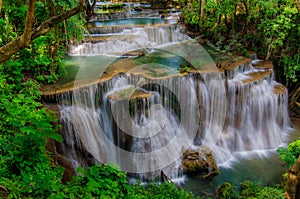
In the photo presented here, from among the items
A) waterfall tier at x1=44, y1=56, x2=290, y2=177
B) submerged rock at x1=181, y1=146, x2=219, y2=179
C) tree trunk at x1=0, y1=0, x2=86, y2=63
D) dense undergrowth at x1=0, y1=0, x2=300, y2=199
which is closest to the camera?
tree trunk at x1=0, y1=0, x2=86, y2=63

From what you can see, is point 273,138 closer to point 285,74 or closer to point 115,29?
point 285,74

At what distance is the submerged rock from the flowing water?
0.65 feet

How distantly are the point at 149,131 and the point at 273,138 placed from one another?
4582 mm

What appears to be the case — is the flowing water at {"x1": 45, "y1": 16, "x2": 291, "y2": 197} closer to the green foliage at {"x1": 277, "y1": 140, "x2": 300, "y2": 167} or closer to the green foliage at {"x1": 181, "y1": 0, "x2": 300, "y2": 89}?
the green foliage at {"x1": 181, "y1": 0, "x2": 300, "y2": 89}

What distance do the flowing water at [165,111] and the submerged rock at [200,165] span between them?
0.65ft

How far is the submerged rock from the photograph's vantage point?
749 centimetres

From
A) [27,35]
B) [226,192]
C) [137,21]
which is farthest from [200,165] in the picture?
[137,21]

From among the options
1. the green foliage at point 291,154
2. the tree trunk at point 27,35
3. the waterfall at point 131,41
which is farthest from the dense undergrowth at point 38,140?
the waterfall at point 131,41

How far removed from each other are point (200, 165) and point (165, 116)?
1745 millimetres

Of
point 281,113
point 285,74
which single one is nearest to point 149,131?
point 281,113

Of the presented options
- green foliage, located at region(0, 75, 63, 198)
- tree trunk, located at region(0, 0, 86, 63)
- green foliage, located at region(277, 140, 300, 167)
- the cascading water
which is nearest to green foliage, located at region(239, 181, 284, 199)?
green foliage, located at region(277, 140, 300, 167)

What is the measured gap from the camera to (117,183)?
12.4 ft

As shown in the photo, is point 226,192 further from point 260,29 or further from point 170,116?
point 260,29

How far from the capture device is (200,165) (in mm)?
7500
